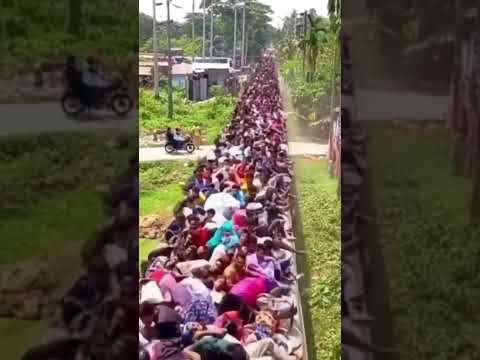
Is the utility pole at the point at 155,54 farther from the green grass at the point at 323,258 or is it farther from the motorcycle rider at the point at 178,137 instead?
the motorcycle rider at the point at 178,137

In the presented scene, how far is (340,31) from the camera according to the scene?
7.10 feet

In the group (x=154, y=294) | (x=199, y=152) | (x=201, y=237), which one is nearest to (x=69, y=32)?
(x=154, y=294)

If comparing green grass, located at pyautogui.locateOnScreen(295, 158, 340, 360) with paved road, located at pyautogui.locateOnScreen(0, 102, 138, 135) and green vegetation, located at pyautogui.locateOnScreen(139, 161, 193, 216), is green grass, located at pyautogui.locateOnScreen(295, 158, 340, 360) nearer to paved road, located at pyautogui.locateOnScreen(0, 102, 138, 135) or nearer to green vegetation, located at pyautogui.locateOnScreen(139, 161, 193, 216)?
paved road, located at pyautogui.locateOnScreen(0, 102, 138, 135)

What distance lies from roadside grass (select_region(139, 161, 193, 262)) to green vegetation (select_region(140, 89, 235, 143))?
404mm

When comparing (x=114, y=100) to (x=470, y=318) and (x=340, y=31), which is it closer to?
(x=340, y=31)

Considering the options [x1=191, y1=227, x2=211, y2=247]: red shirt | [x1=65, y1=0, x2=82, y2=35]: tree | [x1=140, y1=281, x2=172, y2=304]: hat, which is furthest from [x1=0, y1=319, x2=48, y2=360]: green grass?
[x1=191, y1=227, x2=211, y2=247]: red shirt

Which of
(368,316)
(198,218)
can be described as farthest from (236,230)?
(368,316)

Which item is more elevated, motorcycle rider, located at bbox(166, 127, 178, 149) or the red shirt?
motorcycle rider, located at bbox(166, 127, 178, 149)

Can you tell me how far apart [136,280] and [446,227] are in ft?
3.01

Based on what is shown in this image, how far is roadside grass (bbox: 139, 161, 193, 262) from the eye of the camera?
5.95m

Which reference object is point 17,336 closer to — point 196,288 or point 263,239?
point 196,288

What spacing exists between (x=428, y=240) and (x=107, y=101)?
1.01 metres

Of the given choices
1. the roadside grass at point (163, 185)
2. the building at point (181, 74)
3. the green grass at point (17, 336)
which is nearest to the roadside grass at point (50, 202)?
the green grass at point (17, 336)

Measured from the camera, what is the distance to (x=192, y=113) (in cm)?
795
